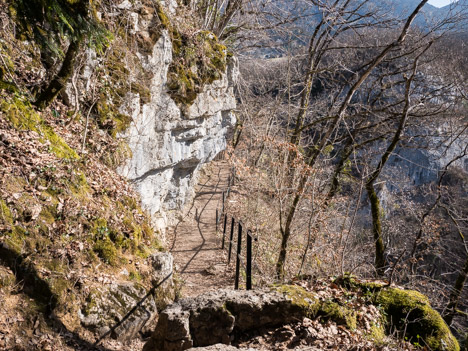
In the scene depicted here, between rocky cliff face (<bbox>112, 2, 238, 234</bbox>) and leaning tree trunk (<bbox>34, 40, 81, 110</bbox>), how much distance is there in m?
1.75

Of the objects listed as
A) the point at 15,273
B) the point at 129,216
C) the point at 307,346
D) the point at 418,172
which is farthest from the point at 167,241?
the point at 418,172

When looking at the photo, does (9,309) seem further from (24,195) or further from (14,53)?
(14,53)

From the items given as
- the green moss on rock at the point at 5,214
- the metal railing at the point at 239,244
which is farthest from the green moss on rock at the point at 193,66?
the green moss on rock at the point at 5,214

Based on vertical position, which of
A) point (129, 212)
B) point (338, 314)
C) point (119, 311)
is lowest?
point (119, 311)

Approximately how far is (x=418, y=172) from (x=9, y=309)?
160 feet

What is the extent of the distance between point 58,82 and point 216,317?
4646 millimetres

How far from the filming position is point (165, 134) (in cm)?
861

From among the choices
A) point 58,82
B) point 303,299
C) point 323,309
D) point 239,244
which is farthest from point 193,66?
point 323,309

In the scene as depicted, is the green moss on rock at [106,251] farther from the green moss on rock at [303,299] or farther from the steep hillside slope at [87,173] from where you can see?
the green moss on rock at [303,299]

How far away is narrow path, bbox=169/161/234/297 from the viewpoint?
7.58 m

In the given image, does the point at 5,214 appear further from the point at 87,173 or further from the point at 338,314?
the point at 338,314

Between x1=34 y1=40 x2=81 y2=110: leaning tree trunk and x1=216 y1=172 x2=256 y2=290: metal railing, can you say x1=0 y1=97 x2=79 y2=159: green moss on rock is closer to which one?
x1=34 y1=40 x2=81 y2=110: leaning tree trunk

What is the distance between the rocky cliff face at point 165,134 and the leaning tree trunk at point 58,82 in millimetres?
1747

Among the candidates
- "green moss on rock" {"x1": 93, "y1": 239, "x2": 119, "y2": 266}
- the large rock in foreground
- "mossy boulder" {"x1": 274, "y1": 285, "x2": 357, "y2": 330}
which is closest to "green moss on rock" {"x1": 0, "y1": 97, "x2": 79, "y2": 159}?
"green moss on rock" {"x1": 93, "y1": 239, "x2": 119, "y2": 266}
